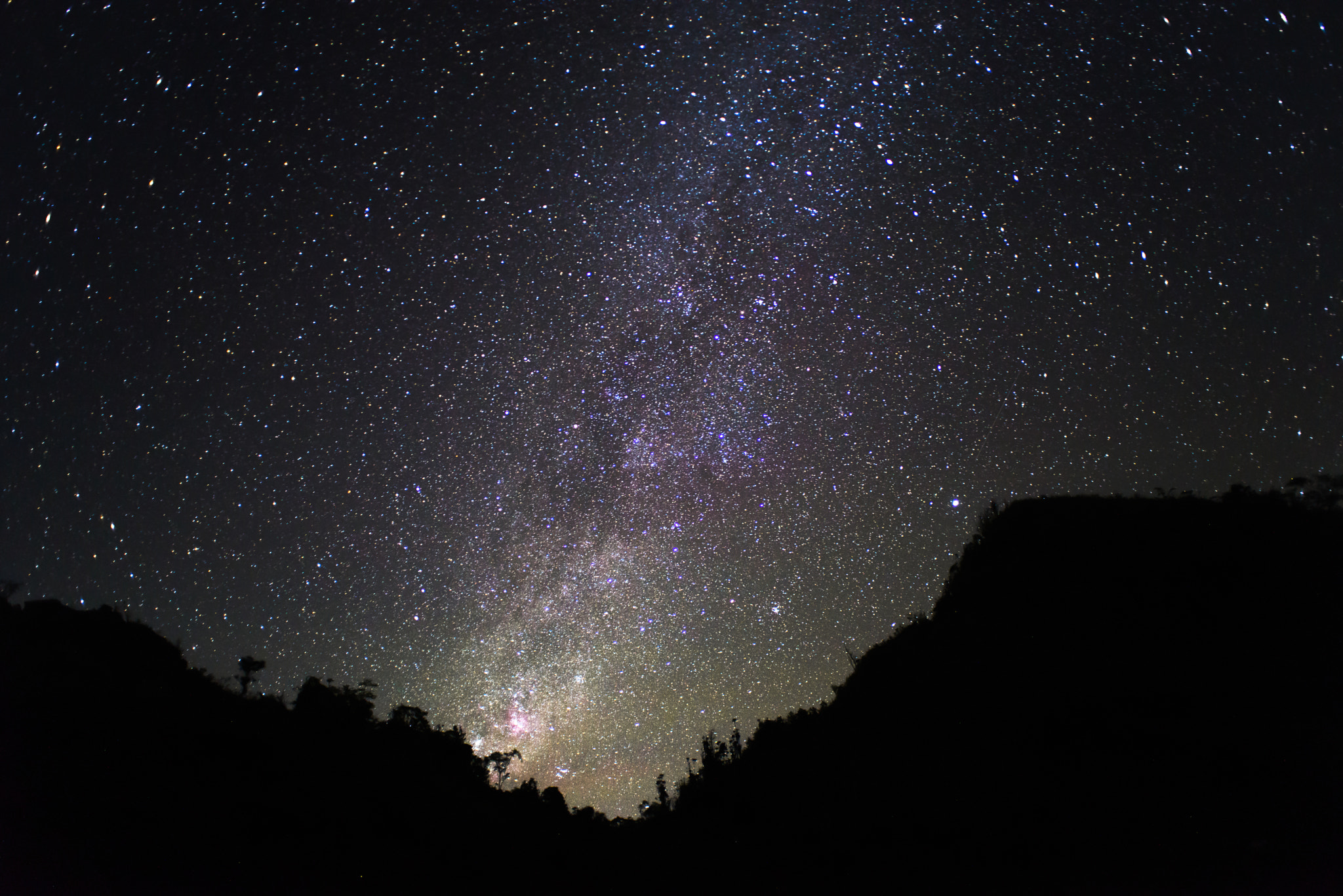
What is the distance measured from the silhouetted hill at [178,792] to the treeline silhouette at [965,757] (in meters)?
0.06

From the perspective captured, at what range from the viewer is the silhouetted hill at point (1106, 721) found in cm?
1109

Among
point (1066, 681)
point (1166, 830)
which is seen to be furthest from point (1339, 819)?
point (1066, 681)

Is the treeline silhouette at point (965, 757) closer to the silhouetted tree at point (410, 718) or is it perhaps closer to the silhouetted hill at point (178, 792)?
the silhouetted hill at point (178, 792)

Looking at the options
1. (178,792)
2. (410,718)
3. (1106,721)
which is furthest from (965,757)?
(410,718)

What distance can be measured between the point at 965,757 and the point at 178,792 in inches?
727

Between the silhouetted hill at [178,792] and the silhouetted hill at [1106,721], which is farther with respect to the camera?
the silhouetted hill at [1106,721]

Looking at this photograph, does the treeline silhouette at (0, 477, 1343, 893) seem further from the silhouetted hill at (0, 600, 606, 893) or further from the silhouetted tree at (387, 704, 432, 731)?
the silhouetted tree at (387, 704, 432, 731)

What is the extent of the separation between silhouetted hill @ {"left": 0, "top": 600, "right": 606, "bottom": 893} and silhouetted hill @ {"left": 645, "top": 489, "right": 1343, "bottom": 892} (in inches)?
357

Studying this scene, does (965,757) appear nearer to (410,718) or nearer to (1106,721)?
(1106,721)

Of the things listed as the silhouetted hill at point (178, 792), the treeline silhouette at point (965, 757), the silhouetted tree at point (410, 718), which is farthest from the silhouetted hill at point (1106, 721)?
the silhouetted tree at point (410, 718)

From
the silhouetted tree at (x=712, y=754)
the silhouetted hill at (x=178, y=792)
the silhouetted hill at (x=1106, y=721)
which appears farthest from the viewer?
the silhouetted tree at (x=712, y=754)

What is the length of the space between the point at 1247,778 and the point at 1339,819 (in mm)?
1386

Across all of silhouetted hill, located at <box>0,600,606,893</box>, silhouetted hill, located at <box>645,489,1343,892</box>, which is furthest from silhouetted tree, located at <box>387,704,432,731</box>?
silhouetted hill, located at <box>645,489,1343,892</box>

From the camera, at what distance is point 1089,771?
13117 mm
